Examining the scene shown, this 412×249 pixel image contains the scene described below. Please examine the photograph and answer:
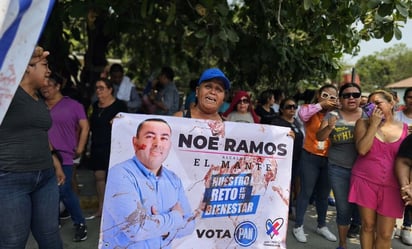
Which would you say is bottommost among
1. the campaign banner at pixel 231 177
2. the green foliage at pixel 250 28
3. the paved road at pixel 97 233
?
the paved road at pixel 97 233

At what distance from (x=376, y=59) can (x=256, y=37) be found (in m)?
58.6

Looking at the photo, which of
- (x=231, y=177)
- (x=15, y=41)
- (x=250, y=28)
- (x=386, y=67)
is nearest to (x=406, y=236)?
(x=231, y=177)

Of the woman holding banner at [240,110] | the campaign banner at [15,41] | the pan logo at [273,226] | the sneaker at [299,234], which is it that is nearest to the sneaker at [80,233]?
the woman holding banner at [240,110]

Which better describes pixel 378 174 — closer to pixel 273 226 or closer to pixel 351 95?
pixel 351 95

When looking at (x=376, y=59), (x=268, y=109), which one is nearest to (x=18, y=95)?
(x=268, y=109)

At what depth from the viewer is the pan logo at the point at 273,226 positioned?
2754 mm

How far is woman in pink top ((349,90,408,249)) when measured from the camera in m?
3.24

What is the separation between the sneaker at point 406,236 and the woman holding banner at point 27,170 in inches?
157

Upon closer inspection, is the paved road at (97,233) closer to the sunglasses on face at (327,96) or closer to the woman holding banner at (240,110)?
the woman holding banner at (240,110)

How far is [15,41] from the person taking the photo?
1.70m

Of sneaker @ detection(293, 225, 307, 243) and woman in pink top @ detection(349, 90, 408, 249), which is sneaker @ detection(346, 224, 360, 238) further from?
woman in pink top @ detection(349, 90, 408, 249)

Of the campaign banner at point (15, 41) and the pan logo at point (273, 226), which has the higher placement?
the campaign banner at point (15, 41)

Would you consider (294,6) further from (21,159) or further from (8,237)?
(8,237)

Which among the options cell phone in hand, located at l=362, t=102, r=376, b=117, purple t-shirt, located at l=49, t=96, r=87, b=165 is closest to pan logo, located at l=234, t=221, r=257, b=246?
cell phone in hand, located at l=362, t=102, r=376, b=117
